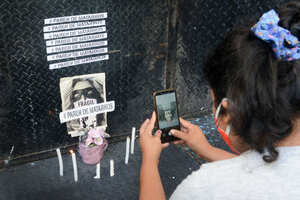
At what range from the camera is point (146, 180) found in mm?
962

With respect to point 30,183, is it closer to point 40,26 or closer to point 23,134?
point 23,134

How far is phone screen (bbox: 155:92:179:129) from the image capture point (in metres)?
1.29

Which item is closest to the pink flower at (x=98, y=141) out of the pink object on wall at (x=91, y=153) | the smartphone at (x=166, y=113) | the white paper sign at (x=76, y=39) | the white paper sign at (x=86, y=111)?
the pink object on wall at (x=91, y=153)

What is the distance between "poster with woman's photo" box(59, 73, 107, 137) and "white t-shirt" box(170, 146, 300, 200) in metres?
0.85

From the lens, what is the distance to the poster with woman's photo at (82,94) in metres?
1.43

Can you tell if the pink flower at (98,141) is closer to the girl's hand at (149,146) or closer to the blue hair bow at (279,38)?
the girl's hand at (149,146)

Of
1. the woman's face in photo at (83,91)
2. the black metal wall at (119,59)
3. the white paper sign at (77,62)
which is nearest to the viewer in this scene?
the black metal wall at (119,59)

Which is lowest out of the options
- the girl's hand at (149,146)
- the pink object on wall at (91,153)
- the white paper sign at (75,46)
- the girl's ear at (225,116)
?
the pink object on wall at (91,153)

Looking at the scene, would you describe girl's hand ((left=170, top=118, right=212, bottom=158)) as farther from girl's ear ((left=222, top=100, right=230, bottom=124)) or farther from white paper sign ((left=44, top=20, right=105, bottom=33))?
white paper sign ((left=44, top=20, right=105, bottom=33))

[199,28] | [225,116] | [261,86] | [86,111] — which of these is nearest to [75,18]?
[86,111]

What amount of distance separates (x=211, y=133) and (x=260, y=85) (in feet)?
3.91

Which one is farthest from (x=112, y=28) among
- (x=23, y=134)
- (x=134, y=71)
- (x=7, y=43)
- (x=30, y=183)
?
(x=30, y=183)

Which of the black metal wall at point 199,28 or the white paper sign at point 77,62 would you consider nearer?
the white paper sign at point 77,62

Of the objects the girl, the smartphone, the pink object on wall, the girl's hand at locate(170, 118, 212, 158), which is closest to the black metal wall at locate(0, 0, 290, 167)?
the pink object on wall
